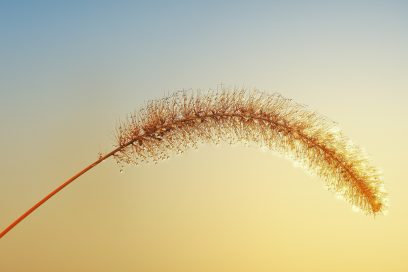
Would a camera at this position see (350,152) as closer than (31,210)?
No

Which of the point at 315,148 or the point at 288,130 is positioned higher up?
the point at 288,130

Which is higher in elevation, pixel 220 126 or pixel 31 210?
pixel 220 126

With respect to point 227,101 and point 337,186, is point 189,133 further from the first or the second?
point 337,186

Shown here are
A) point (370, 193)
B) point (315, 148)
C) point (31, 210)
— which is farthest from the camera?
point (315, 148)

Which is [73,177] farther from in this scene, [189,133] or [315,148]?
[315,148]

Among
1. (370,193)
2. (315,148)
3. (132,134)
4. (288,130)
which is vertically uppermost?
(132,134)

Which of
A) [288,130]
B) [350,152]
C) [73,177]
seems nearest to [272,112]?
[288,130]

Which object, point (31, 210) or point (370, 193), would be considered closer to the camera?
point (31, 210)

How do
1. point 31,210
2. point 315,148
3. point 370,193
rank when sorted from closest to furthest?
point 31,210 < point 370,193 < point 315,148

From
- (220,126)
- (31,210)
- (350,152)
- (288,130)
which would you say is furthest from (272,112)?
(31,210)
